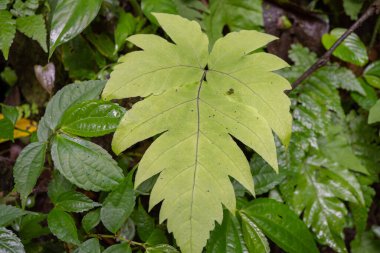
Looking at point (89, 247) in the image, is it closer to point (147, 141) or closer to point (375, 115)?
point (147, 141)

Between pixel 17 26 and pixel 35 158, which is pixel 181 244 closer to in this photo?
pixel 35 158

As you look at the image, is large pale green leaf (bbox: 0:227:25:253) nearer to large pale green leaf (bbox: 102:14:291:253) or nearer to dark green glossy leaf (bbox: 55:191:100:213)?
dark green glossy leaf (bbox: 55:191:100:213)

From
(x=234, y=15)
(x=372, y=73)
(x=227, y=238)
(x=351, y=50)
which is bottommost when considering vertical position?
(x=227, y=238)

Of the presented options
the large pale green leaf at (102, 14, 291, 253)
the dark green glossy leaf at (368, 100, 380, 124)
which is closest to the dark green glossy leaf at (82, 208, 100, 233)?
the large pale green leaf at (102, 14, 291, 253)

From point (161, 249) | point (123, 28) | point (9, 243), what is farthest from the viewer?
point (123, 28)

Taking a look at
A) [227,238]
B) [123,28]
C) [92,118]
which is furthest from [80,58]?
[227,238]

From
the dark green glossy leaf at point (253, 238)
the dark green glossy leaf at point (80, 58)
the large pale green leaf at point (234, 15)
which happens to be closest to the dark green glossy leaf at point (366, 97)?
the large pale green leaf at point (234, 15)

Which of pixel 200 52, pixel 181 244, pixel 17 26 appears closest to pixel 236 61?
pixel 200 52
